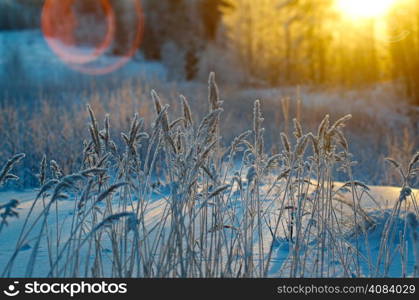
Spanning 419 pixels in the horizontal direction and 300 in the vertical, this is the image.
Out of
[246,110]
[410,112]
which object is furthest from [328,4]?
[246,110]

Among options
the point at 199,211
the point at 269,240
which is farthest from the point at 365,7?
the point at 199,211

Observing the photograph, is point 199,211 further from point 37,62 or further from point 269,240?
point 37,62

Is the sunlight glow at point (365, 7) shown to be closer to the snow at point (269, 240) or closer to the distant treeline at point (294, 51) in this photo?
the distant treeline at point (294, 51)

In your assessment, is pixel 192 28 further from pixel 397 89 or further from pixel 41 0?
pixel 397 89

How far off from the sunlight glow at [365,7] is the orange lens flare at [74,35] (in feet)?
37.9

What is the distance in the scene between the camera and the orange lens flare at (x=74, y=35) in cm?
2553

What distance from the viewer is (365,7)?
18.8 metres

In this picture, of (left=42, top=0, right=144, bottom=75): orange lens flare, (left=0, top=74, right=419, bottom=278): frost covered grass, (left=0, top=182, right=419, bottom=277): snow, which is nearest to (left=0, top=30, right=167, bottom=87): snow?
(left=42, top=0, right=144, bottom=75): orange lens flare

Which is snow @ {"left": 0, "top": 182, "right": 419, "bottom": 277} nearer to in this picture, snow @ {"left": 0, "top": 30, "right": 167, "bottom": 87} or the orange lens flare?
snow @ {"left": 0, "top": 30, "right": 167, "bottom": 87}

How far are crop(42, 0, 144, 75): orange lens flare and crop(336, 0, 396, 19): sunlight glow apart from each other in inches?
454

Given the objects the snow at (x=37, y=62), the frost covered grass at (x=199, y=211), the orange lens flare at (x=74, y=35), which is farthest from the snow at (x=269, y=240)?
the orange lens flare at (x=74, y=35)

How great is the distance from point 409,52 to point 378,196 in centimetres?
1317

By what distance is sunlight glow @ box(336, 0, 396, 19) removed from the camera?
16.7m

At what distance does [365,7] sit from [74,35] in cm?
1844
